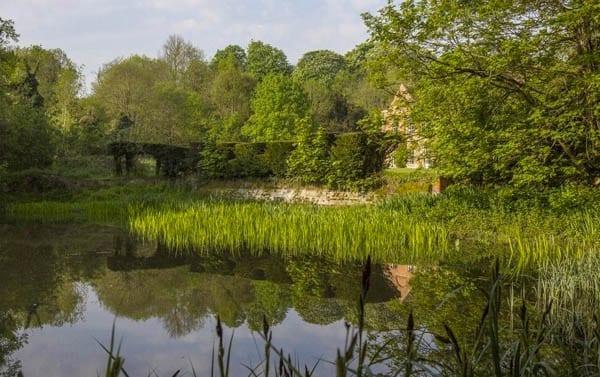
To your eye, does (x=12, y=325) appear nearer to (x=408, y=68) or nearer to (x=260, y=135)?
(x=408, y=68)

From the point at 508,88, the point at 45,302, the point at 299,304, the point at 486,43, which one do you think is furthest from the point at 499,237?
the point at 45,302

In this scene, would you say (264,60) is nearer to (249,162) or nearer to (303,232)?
(249,162)

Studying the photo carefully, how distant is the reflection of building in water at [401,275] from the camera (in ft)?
20.7

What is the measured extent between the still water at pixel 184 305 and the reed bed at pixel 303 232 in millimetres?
734

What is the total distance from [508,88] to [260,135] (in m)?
21.5

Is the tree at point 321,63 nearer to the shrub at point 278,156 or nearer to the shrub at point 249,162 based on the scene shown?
the shrub at point 249,162

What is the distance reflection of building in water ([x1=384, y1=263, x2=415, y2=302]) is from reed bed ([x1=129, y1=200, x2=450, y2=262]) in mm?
552

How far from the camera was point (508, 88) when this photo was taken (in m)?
10.7

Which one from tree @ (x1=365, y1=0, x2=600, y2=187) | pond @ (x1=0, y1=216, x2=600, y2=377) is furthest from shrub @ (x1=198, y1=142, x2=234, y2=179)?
pond @ (x1=0, y1=216, x2=600, y2=377)

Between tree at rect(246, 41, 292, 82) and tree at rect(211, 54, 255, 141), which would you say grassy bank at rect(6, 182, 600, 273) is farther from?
tree at rect(246, 41, 292, 82)

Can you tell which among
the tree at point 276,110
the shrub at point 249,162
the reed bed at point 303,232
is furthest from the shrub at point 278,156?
the tree at point 276,110

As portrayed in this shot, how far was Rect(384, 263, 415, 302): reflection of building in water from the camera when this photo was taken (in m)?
6.31

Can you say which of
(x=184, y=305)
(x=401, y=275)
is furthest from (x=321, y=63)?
(x=184, y=305)

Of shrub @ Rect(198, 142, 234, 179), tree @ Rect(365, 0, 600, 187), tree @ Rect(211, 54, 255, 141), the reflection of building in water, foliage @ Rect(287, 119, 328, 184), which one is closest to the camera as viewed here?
the reflection of building in water
